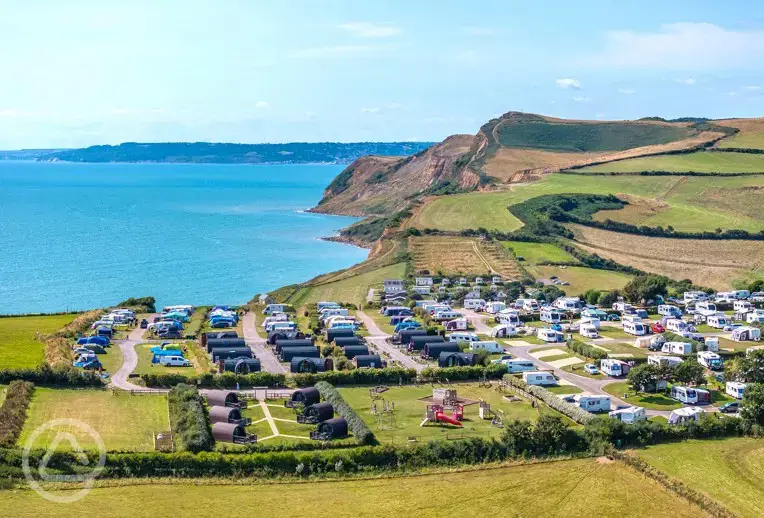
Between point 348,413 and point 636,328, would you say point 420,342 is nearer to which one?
point 636,328

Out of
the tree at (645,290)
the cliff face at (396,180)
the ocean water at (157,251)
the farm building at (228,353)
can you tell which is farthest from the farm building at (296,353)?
the cliff face at (396,180)

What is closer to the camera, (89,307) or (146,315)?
(146,315)

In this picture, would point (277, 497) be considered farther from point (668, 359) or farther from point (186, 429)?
point (668, 359)

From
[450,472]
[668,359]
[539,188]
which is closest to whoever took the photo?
[450,472]

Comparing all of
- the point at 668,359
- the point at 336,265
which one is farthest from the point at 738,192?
the point at 668,359

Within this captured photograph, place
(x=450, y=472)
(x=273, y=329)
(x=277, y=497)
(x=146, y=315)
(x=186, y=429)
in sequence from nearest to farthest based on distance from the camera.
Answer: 1. (x=277, y=497)
2. (x=450, y=472)
3. (x=186, y=429)
4. (x=273, y=329)
5. (x=146, y=315)

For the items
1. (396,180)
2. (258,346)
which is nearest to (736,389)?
(258,346)

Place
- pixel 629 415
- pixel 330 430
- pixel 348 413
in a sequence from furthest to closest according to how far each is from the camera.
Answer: pixel 629 415 < pixel 348 413 < pixel 330 430

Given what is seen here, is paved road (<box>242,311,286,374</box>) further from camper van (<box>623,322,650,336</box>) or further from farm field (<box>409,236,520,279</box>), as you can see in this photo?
farm field (<box>409,236,520,279</box>)
